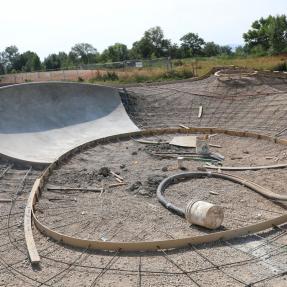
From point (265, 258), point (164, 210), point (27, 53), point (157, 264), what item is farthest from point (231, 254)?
point (27, 53)

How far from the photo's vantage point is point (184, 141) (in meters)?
16.5

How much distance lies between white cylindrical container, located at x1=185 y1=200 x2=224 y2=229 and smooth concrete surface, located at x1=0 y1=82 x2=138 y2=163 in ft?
22.4

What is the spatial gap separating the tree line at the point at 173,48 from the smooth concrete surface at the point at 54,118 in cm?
2374

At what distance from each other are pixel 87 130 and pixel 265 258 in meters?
12.2

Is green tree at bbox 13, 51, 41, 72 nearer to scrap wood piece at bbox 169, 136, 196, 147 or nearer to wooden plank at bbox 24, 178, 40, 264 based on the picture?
scrap wood piece at bbox 169, 136, 196, 147

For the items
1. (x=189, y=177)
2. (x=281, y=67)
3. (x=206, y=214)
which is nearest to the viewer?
(x=206, y=214)

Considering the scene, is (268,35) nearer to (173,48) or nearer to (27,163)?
(173,48)

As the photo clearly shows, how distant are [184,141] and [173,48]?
135ft

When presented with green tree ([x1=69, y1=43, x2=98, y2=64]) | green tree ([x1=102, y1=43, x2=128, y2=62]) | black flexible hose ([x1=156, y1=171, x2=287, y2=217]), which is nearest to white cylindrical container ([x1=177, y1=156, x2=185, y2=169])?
black flexible hose ([x1=156, y1=171, x2=287, y2=217])

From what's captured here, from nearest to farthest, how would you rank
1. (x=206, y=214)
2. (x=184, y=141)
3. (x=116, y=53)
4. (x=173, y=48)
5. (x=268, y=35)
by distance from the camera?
(x=206, y=214), (x=184, y=141), (x=268, y=35), (x=173, y=48), (x=116, y=53)

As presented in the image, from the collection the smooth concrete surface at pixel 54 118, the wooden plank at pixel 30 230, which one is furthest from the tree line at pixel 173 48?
the wooden plank at pixel 30 230

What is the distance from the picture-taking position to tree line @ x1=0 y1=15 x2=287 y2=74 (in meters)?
40.6

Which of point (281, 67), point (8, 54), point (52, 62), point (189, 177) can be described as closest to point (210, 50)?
point (52, 62)

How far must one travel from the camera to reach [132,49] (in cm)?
5872
